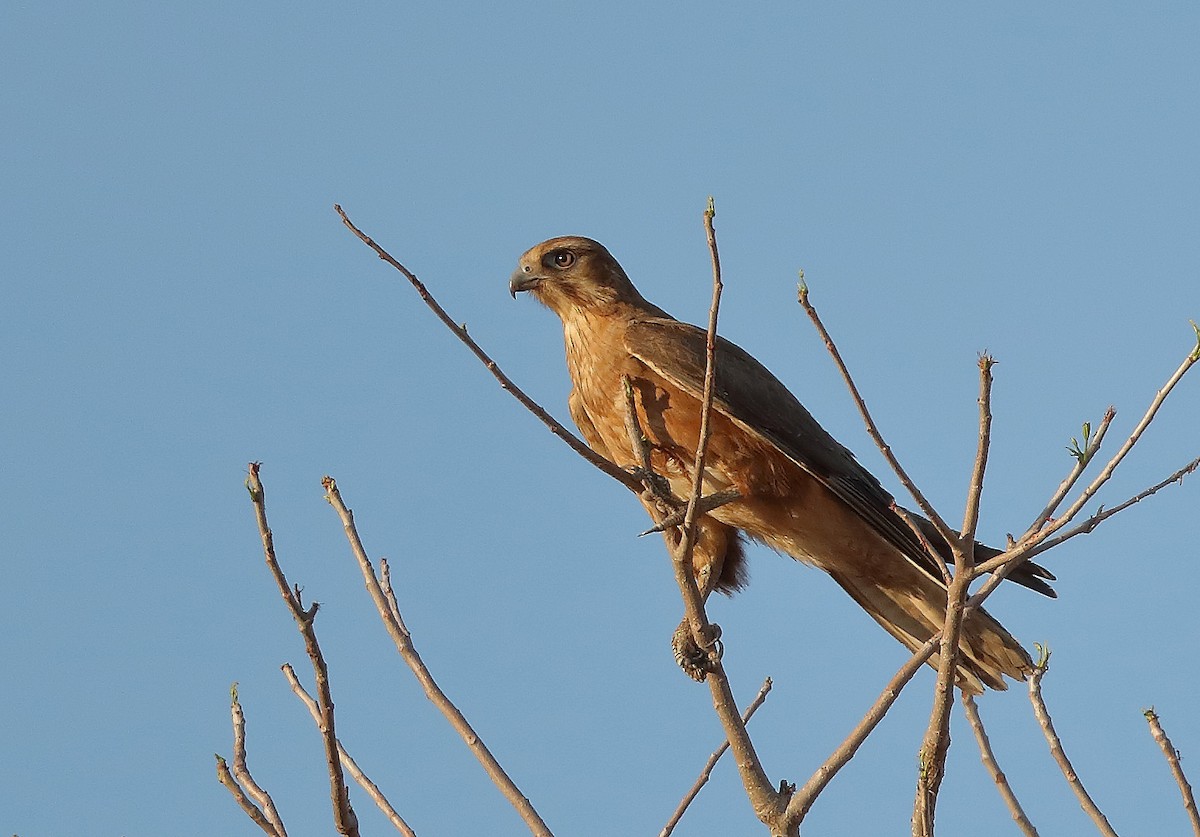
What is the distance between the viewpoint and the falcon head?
7219 mm

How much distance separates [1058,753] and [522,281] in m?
4.14

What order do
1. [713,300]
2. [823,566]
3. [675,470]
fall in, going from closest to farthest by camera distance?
[713,300] < [675,470] < [823,566]

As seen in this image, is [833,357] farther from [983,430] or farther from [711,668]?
[711,668]

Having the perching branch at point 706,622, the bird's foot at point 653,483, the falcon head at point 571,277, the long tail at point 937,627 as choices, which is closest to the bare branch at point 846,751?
the perching branch at point 706,622

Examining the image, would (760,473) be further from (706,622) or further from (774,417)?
(706,622)

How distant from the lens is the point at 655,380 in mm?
6453

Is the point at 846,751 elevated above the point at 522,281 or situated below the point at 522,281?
below

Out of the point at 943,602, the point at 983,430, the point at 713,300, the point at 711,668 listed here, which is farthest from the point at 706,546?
the point at 983,430

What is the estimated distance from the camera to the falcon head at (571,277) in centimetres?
722

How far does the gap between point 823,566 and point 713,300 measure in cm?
319

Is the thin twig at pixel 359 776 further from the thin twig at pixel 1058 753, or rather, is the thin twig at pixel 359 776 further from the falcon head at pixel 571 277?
the falcon head at pixel 571 277

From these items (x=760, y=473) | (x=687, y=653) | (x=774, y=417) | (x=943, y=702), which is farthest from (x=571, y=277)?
(x=943, y=702)

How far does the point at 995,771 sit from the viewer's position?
4.35 meters

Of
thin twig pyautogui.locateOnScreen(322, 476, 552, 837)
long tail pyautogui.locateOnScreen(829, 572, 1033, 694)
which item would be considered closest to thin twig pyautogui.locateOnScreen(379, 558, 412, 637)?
thin twig pyautogui.locateOnScreen(322, 476, 552, 837)
